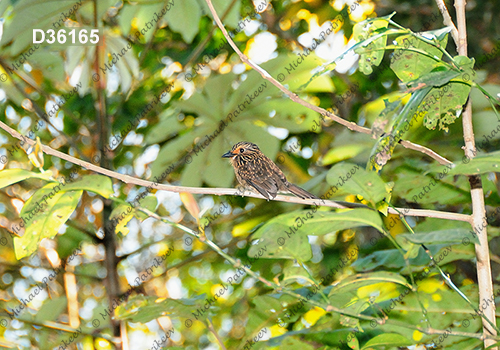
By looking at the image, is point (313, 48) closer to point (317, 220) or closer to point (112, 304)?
point (112, 304)

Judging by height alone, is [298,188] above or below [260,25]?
below

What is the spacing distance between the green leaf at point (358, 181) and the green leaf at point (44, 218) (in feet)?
2.09

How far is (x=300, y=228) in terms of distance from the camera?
1.06 m

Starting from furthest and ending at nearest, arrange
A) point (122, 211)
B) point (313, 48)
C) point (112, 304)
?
point (313, 48) < point (112, 304) < point (122, 211)

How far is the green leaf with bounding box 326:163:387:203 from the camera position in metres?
1.03

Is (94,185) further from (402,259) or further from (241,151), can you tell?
(241,151)

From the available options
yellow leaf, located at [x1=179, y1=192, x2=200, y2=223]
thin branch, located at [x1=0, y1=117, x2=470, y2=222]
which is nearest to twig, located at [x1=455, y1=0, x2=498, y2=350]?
thin branch, located at [x1=0, y1=117, x2=470, y2=222]

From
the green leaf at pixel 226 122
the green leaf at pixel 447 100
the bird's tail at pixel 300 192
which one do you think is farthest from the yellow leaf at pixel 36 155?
the bird's tail at pixel 300 192

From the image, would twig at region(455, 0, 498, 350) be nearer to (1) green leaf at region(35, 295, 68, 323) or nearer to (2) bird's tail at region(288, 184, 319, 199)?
(2) bird's tail at region(288, 184, 319, 199)

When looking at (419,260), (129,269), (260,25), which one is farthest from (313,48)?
(129,269)

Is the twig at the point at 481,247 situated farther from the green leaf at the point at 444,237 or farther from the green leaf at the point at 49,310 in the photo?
the green leaf at the point at 49,310

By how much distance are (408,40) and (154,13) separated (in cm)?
148

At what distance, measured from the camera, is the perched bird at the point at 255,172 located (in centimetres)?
255

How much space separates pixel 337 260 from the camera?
301cm
